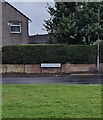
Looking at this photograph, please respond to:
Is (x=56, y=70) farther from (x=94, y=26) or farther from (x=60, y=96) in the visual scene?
(x=60, y=96)

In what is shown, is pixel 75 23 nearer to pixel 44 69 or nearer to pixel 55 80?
pixel 44 69

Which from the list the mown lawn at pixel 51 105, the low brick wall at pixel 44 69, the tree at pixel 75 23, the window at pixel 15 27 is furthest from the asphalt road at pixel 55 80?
the window at pixel 15 27

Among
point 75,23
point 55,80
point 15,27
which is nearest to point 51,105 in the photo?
point 55,80

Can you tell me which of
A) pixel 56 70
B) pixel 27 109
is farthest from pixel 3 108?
pixel 56 70

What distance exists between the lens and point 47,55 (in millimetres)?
25375

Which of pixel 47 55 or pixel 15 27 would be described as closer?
pixel 47 55

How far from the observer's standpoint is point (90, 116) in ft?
23.5

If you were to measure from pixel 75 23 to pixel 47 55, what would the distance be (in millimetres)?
2989

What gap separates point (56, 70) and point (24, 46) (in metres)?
2.81

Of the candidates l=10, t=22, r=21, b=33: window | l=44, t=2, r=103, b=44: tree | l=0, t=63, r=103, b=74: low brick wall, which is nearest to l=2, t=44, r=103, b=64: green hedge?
l=0, t=63, r=103, b=74: low brick wall

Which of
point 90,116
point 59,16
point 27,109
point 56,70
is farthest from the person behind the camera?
point 59,16

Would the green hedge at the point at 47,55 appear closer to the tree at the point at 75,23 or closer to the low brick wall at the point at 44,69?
the low brick wall at the point at 44,69

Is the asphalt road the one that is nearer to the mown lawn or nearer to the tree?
the mown lawn

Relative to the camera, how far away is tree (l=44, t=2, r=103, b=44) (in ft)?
83.6
